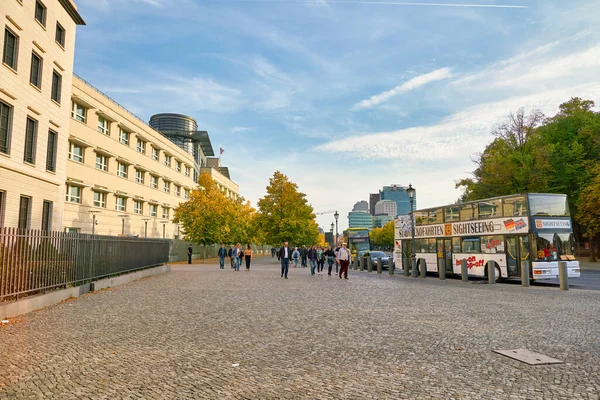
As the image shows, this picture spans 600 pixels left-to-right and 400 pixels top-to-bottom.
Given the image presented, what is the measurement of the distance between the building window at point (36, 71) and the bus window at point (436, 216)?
22.0 meters

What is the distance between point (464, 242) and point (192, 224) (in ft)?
109

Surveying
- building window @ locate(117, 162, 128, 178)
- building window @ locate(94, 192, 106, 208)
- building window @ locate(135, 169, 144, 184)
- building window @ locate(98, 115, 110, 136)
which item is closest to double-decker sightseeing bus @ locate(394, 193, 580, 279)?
building window @ locate(94, 192, 106, 208)

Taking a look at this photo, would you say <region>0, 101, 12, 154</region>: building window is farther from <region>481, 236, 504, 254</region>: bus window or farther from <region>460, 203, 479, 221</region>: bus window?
<region>481, 236, 504, 254</region>: bus window

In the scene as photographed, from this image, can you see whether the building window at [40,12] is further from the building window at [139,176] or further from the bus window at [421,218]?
the bus window at [421,218]

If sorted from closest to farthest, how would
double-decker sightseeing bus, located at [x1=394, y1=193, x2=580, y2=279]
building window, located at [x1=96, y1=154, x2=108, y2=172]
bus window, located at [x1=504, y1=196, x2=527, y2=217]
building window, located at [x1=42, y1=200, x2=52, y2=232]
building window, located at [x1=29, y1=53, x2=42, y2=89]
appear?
double-decker sightseeing bus, located at [x1=394, y1=193, x2=580, y2=279] < bus window, located at [x1=504, y1=196, x2=527, y2=217] < building window, located at [x1=29, y1=53, x2=42, y2=89] < building window, located at [x1=42, y1=200, x2=52, y2=232] < building window, located at [x1=96, y1=154, x2=108, y2=172]

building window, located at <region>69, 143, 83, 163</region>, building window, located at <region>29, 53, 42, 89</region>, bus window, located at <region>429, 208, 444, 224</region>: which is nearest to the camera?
building window, located at <region>29, 53, 42, 89</region>

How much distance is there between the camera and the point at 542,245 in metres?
17.4

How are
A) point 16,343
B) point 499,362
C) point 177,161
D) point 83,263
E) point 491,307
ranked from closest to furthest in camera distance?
point 499,362, point 16,343, point 491,307, point 83,263, point 177,161

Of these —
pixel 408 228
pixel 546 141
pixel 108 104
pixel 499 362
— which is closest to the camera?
pixel 499 362

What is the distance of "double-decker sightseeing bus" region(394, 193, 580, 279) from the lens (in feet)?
57.1

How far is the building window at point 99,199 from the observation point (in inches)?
1436

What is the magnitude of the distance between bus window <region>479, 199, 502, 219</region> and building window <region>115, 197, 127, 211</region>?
32.3 meters

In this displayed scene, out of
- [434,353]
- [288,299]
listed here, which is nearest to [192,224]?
[288,299]

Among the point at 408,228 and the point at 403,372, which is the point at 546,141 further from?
the point at 403,372
